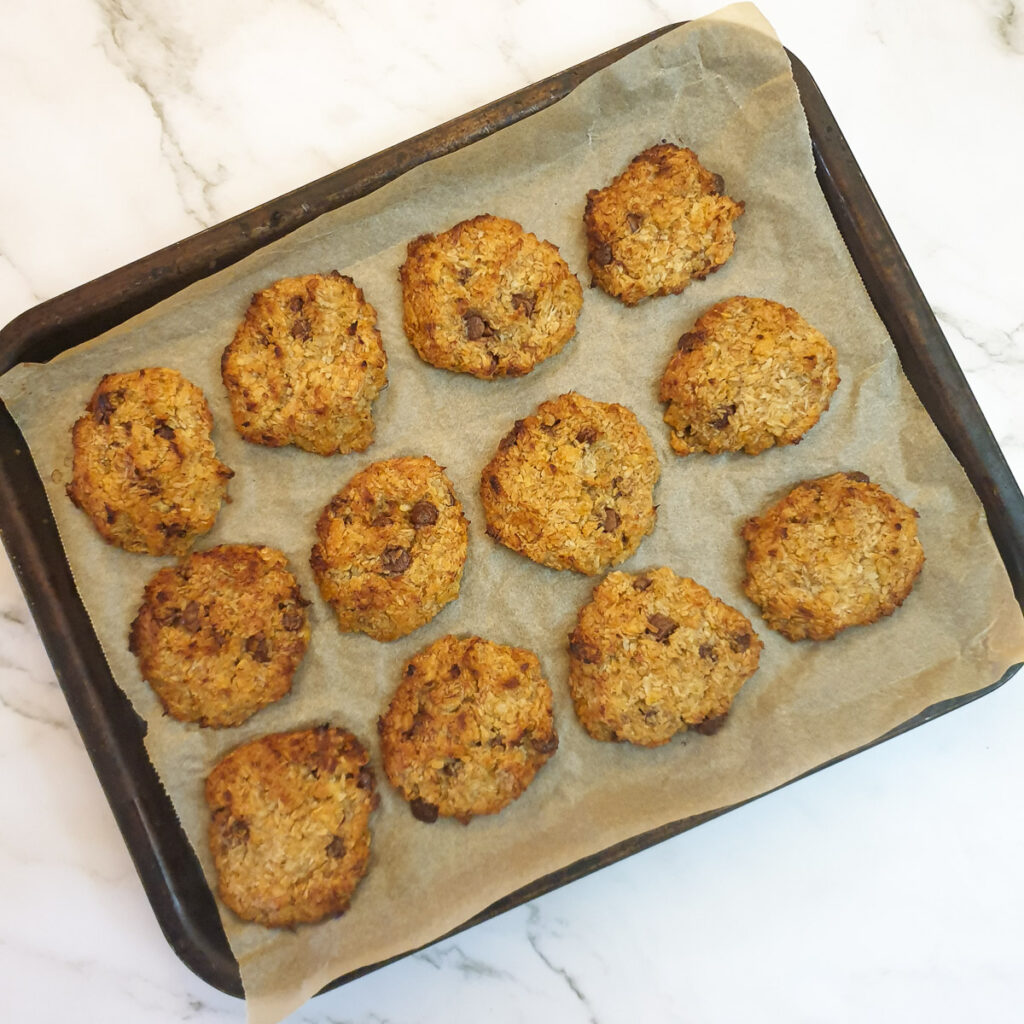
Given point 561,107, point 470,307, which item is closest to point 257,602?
point 470,307

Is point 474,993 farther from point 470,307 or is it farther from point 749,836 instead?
point 470,307

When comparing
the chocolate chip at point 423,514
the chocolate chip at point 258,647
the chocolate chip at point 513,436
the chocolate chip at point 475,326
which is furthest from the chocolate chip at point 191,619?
the chocolate chip at point 475,326

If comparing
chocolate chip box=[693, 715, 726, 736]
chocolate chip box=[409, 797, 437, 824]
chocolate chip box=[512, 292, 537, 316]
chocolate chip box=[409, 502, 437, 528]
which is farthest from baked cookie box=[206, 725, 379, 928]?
chocolate chip box=[512, 292, 537, 316]

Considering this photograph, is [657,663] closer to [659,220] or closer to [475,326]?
[475,326]

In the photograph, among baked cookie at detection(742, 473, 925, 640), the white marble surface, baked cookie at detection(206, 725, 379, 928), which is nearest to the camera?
baked cookie at detection(206, 725, 379, 928)

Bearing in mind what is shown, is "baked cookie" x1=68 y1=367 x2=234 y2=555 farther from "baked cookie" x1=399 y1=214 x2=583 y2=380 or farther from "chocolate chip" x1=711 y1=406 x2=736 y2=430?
"chocolate chip" x1=711 y1=406 x2=736 y2=430

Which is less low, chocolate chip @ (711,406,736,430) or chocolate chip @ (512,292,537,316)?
chocolate chip @ (512,292,537,316)

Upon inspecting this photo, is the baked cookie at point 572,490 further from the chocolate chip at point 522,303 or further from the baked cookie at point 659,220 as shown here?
the baked cookie at point 659,220
